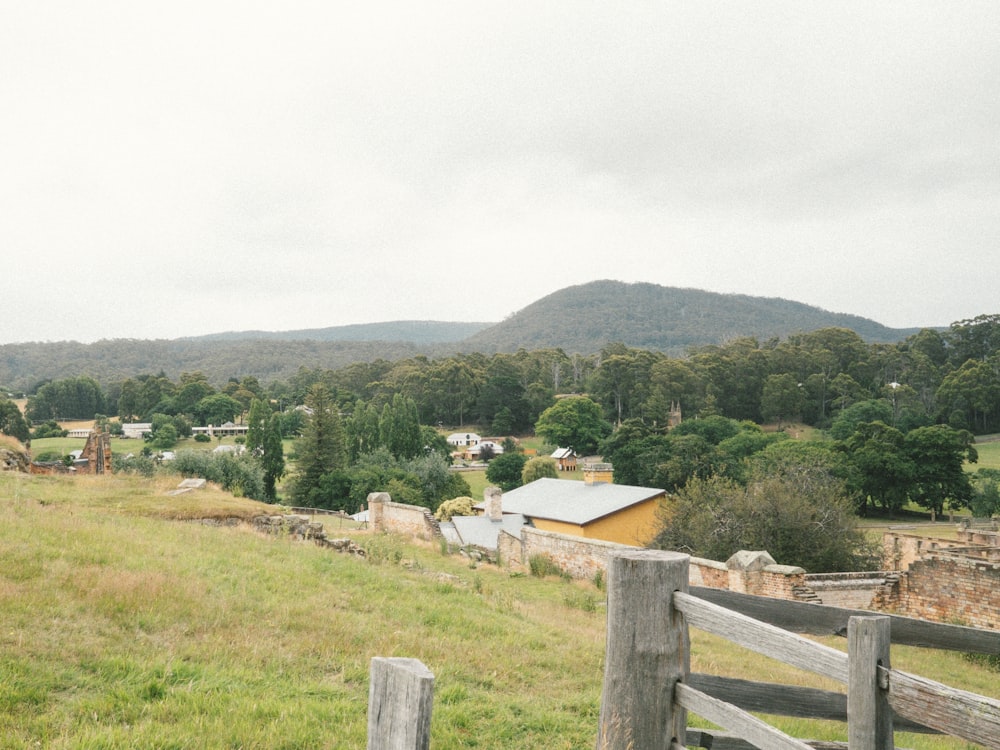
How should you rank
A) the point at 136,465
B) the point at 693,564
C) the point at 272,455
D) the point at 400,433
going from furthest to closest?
the point at 400,433
the point at 272,455
the point at 136,465
the point at 693,564

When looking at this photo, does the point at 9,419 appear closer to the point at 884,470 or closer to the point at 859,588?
the point at 859,588

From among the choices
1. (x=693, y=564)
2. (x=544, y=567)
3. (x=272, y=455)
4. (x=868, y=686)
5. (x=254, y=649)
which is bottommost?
(x=272, y=455)

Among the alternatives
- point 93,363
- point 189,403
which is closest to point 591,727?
point 189,403

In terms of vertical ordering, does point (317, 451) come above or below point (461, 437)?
above

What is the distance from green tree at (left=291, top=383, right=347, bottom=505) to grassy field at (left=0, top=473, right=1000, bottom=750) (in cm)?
3795

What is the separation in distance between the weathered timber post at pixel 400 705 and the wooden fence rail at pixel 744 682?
1134 mm

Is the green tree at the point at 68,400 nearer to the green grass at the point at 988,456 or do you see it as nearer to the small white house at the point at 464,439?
the small white house at the point at 464,439

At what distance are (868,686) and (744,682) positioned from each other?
107 cm

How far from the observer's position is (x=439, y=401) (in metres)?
102

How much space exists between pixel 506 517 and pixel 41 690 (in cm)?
2645

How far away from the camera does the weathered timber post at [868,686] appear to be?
7.01ft

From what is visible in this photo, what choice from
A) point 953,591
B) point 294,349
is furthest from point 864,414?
point 294,349

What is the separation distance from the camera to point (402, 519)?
22953 millimetres

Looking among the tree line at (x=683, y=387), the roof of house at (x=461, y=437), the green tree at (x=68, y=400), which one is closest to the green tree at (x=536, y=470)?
the tree line at (x=683, y=387)
